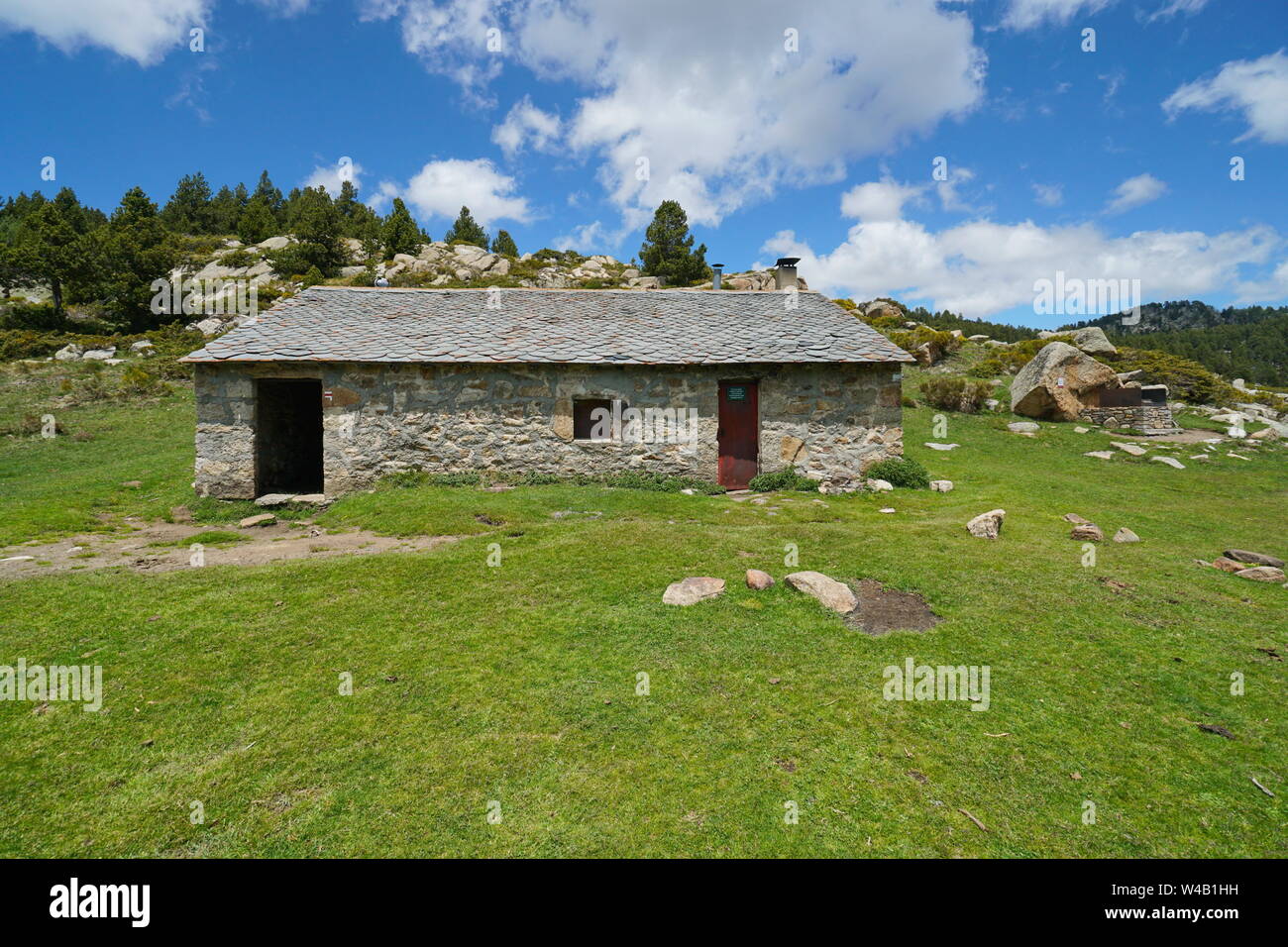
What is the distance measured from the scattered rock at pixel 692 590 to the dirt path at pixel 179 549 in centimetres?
437

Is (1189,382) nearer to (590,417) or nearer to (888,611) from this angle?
(590,417)

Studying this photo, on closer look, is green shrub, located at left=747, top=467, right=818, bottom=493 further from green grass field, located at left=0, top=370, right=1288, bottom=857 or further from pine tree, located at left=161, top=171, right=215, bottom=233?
pine tree, located at left=161, top=171, right=215, bottom=233

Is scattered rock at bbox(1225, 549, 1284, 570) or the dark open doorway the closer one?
scattered rock at bbox(1225, 549, 1284, 570)

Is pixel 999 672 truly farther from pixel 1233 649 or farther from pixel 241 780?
pixel 241 780

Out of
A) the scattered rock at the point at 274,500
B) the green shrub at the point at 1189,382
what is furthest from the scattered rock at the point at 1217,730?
the green shrub at the point at 1189,382

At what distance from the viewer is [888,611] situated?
6480 mm

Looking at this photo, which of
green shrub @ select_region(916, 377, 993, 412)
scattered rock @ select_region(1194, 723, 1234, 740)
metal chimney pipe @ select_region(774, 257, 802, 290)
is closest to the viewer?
scattered rock @ select_region(1194, 723, 1234, 740)

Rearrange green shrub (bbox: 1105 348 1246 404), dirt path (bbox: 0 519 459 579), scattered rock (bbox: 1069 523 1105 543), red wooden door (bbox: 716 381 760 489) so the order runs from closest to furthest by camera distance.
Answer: dirt path (bbox: 0 519 459 579) < scattered rock (bbox: 1069 523 1105 543) < red wooden door (bbox: 716 381 760 489) < green shrub (bbox: 1105 348 1246 404)

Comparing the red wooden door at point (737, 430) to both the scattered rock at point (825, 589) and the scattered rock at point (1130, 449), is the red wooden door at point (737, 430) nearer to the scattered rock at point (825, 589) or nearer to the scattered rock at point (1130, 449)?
the scattered rock at point (825, 589)

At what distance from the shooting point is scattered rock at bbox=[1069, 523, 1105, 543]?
922 centimetres

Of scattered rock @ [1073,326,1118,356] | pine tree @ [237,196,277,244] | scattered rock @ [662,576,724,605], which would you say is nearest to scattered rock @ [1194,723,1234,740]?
scattered rock @ [662,576,724,605]

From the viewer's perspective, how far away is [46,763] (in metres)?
4.00

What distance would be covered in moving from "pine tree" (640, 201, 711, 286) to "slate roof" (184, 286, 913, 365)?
30.9 meters

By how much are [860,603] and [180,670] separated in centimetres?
686
